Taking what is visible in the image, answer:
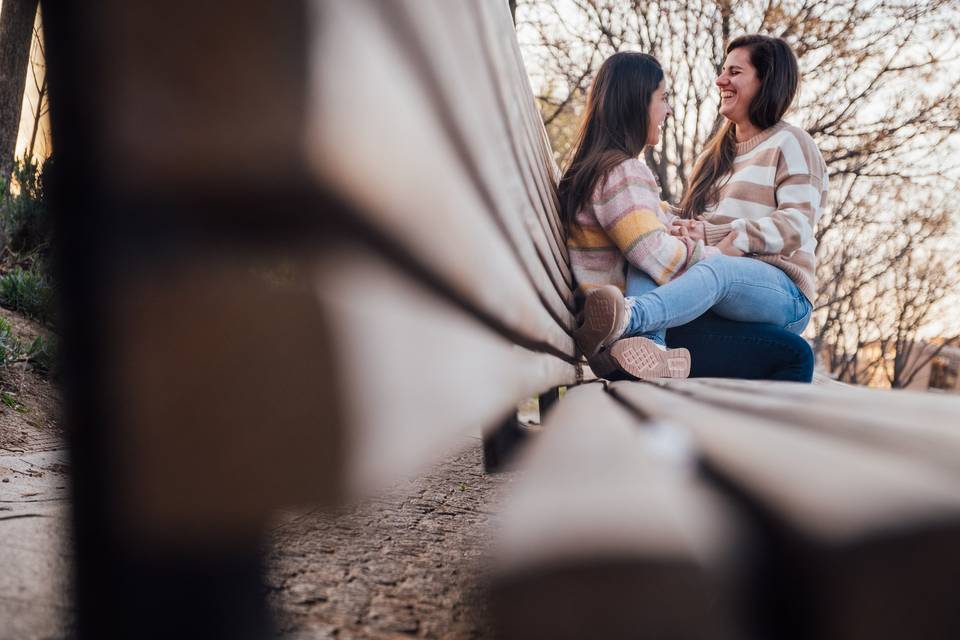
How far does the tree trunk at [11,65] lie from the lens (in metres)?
4.92

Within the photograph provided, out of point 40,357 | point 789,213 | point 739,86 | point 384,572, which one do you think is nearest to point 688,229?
point 789,213

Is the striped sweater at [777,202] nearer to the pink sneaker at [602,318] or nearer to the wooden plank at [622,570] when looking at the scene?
the pink sneaker at [602,318]

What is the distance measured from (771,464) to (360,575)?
81 cm

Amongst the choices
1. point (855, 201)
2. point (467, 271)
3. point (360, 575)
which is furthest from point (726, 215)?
point (855, 201)

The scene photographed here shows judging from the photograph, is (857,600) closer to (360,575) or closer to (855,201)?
(360,575)

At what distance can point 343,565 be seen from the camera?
3.64 ft

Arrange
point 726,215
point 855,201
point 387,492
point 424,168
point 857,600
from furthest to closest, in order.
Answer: point 855,201 → point 726,215 → point 387,492 → point 424,168 → point 857,600

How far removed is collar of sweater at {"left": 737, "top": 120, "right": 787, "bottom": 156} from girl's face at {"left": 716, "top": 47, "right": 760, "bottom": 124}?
0.27 ft

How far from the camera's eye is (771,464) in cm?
38

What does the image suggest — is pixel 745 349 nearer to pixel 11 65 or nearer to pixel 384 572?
pixel 384 572

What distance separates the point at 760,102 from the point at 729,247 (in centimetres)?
80

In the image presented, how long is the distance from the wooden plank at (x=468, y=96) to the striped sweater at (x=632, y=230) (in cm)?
133

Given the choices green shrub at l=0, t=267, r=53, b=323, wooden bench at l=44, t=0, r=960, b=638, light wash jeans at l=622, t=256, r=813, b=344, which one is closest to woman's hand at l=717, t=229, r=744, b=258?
light wash jeans at l=622, t=256, r=813, b=344

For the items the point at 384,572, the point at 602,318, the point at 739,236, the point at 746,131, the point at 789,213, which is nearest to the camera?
the point at 384,572
